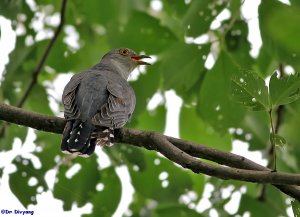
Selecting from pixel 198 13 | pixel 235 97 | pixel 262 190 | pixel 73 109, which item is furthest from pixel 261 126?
pixel 235 97

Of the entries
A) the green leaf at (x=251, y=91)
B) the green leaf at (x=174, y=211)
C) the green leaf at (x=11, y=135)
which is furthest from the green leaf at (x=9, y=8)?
the green leaf at (x=251, y=91)

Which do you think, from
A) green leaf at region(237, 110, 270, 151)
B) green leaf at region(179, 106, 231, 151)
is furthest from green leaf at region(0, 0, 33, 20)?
green leaf at region(237, 110, 270, 151)

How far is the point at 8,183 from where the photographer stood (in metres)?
4.02

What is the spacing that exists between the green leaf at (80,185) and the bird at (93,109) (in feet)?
2.09

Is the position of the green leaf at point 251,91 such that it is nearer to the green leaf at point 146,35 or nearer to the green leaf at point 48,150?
the green leaf at point 146,35

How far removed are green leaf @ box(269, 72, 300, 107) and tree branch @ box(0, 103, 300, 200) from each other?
0.34 m

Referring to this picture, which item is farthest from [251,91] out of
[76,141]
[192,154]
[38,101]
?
[38,101]

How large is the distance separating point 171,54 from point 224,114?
659 mm

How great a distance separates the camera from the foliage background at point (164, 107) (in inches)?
156

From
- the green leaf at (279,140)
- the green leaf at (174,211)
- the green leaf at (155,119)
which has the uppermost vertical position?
the green leaf at (155,119)

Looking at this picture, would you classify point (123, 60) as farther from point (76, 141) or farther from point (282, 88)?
point (282, 88)

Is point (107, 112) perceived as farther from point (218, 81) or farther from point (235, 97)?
point (235, 97)

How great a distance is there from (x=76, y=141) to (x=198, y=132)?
6.03ft

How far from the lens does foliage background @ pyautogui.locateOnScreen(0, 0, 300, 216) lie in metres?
3.97
